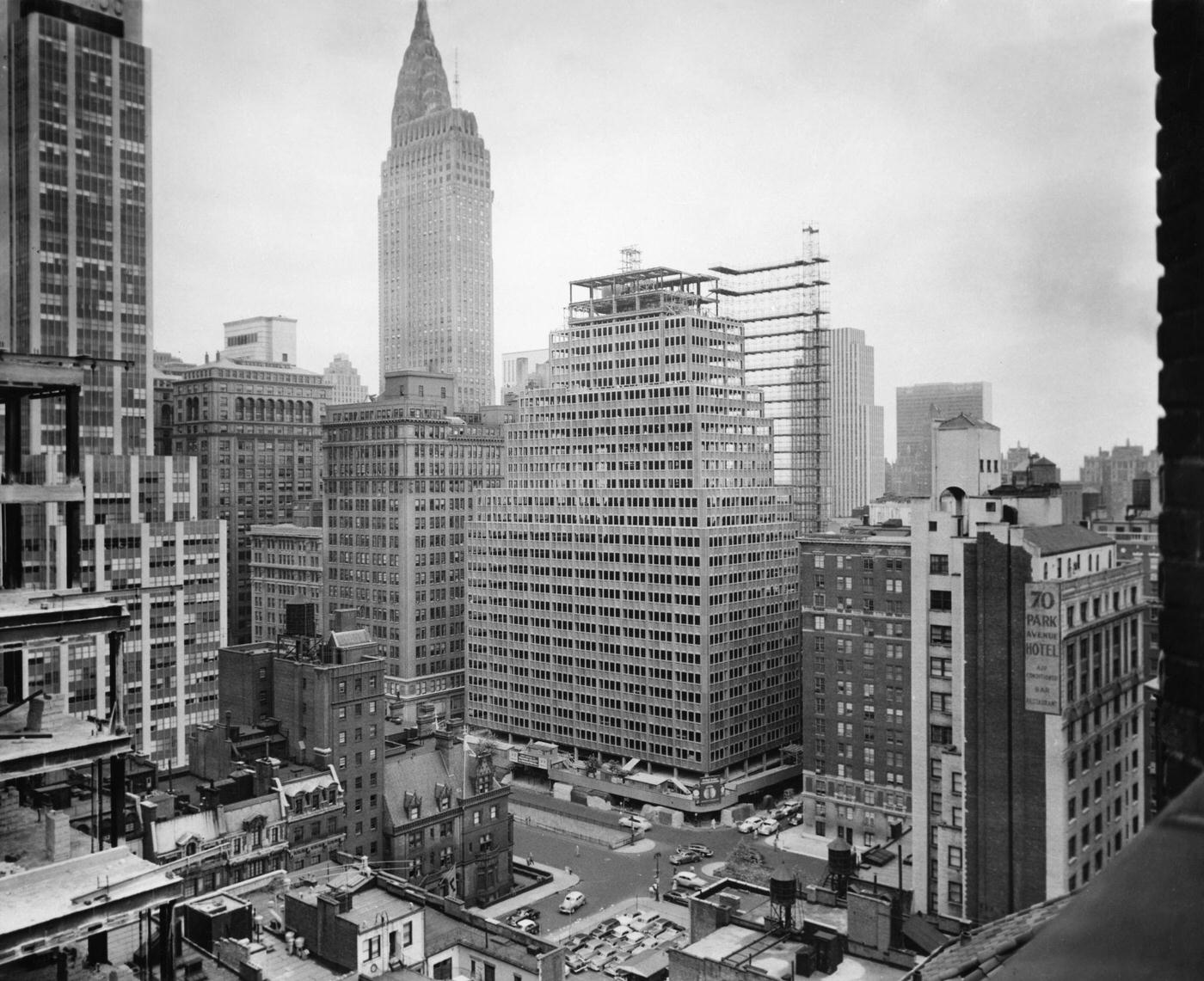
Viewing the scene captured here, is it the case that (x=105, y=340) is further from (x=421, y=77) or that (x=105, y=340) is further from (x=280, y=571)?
(x=421, y=77)

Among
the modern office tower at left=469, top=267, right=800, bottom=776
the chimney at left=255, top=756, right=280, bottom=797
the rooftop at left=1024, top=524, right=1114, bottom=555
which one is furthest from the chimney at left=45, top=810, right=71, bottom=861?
the modern office tower at left=469, top=267, right=800, bottom=776

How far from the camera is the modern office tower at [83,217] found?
41344 mm

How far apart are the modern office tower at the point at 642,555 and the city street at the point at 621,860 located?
13.1 feet

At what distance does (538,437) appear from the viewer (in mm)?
51406

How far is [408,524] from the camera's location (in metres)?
57.1

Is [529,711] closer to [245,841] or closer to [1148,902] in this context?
[245,841]

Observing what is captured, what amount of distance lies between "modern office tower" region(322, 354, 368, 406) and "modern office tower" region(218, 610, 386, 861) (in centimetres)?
8423

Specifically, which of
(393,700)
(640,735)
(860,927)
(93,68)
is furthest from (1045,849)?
(93,68)

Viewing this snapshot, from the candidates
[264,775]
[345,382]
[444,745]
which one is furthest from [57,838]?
[345,382]

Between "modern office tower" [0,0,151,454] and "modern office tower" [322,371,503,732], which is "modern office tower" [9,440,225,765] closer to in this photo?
"modern office tower" [0,0,151,454]

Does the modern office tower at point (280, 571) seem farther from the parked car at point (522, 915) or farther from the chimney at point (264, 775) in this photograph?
the parked car at point (522, 915)

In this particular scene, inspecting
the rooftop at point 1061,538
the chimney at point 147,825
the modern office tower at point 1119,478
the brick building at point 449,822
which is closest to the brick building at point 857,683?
the brick building at point 449,822

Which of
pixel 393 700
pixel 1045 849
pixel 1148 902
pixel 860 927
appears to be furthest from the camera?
pixel 393 700

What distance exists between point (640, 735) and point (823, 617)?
410 inches
